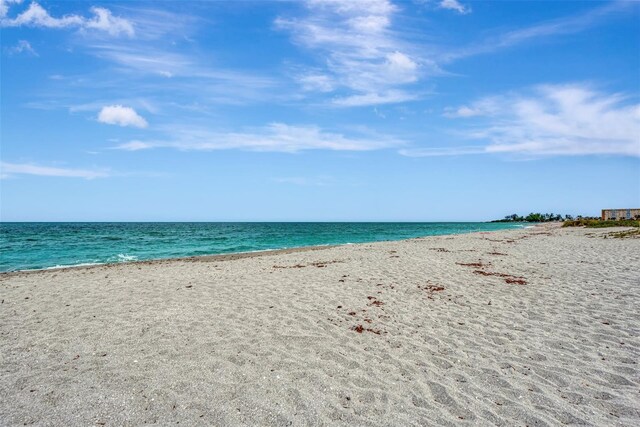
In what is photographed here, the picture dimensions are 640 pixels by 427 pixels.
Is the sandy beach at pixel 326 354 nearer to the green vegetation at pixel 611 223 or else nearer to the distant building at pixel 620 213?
the green vegetation at pixel 611 223

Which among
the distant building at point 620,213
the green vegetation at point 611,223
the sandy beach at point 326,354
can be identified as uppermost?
the distant building at point 620,213

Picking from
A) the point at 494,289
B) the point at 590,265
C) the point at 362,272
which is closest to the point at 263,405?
the point at 494,289

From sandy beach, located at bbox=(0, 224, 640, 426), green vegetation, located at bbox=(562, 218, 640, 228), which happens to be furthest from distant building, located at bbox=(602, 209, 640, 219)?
sandy beach, located at bbox=(0, 224, 640, 426)

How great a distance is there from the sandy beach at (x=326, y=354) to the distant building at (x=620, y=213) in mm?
64198

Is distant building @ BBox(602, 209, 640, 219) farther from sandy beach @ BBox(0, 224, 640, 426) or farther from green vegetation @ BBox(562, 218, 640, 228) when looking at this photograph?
sandy beach @ BBox(0, 224, 640, 426)

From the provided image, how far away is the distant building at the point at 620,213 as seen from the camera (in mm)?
62122

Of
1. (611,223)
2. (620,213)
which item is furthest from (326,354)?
(620,213)

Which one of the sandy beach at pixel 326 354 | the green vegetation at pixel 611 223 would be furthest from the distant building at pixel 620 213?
the sandy beach at pixel 326 354

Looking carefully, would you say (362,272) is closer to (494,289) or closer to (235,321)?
(494,289)

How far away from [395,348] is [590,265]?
12.8 meters

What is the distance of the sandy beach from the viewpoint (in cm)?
474

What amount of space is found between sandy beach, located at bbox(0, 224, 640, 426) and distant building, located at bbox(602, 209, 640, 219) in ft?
211

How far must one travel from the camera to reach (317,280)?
43.1 feet

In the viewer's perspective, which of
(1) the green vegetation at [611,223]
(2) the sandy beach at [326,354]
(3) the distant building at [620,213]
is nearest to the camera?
(2) the sandy beach at [326,354]
